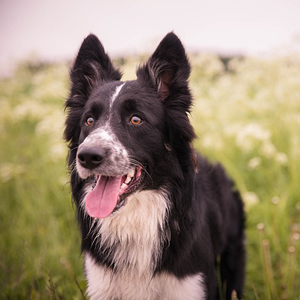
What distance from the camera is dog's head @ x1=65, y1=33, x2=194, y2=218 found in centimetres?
221

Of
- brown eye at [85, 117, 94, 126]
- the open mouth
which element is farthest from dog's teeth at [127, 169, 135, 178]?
brown eye at [85, 117, 94, 126]

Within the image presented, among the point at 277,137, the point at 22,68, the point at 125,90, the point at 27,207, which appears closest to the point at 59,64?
the point at 22,68

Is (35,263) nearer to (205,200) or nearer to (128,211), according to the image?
(128,211)

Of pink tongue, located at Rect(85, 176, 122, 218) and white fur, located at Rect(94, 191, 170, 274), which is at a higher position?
pink tongue, located at Rect(85, 176, 122, 218)

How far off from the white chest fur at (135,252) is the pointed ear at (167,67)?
0.89 metres

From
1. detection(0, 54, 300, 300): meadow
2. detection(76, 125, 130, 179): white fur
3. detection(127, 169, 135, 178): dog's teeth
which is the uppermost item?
detection(76, 125, 130, 179): white fur

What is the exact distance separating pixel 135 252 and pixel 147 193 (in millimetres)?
489

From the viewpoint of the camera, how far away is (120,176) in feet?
7.59

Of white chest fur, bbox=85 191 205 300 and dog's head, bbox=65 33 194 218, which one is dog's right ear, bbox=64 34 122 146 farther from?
white chest fur, bbox=85 191 205 300

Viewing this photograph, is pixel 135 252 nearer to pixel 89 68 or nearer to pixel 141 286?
pixel 141 286

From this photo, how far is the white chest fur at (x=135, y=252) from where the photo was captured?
7.89ft

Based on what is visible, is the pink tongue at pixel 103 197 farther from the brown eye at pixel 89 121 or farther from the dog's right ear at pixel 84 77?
the dog's right ear at pixel 84 77

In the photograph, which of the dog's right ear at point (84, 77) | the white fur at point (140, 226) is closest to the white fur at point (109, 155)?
the white fur at point (140, 226)

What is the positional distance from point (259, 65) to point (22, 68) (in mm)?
6636
